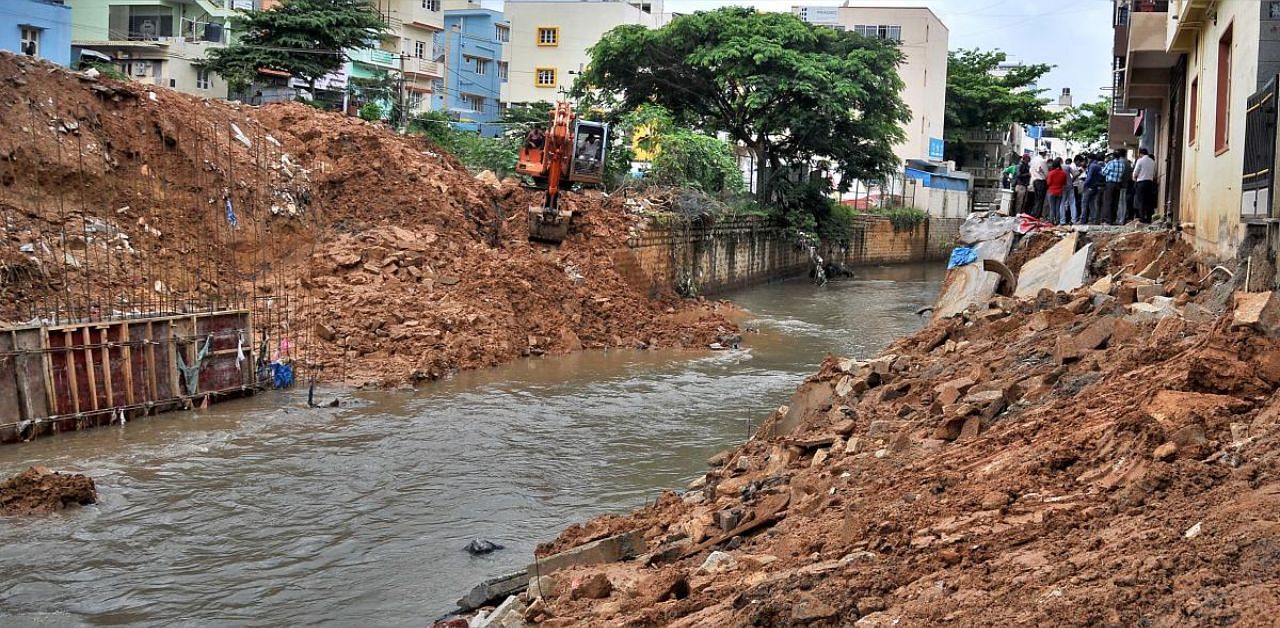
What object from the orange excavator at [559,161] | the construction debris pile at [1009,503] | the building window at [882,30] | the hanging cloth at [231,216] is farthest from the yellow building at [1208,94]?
the building window at [882,30]

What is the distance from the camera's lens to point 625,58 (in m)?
39.6

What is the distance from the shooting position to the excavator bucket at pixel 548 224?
25.7m

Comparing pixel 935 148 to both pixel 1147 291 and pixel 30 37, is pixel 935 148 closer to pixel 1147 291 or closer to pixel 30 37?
pixel 30 37

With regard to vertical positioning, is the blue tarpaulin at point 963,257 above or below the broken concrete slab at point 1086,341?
above

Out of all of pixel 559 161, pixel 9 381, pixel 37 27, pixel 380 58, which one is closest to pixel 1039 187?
pixel 559 161

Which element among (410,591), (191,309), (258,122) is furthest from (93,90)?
(410,591)

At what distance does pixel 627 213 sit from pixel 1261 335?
22577 millimetres

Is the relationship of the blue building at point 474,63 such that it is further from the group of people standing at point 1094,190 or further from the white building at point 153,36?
the group of people standing at point 1094,190

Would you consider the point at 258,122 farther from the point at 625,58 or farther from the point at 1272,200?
the point at 1272,200

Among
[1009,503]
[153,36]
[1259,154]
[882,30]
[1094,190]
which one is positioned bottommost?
[1009,503]

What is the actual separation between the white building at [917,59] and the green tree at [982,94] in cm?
277

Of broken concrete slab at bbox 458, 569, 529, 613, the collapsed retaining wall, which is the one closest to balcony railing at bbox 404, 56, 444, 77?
the collapsed retaining wall

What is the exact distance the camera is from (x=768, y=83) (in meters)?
37.5

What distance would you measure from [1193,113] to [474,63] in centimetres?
4817
